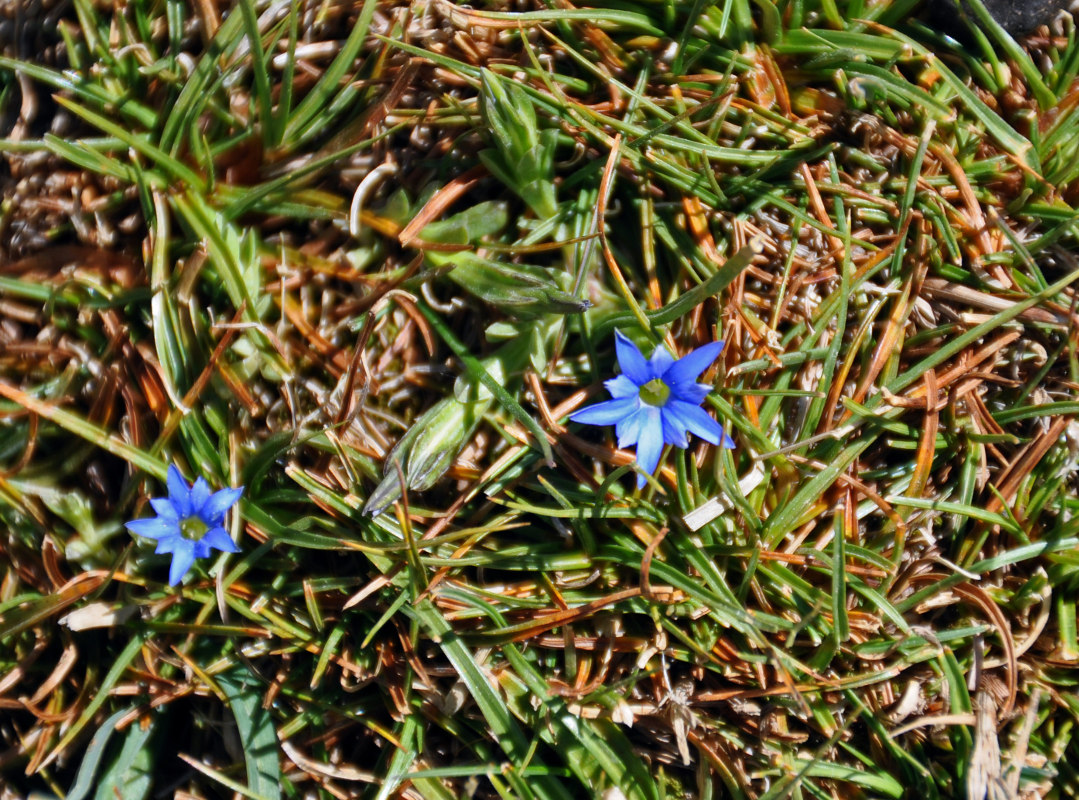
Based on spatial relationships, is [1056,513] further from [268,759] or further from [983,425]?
[268,759]

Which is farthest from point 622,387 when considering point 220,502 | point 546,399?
point 220,502

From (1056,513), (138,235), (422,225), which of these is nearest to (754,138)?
(422,225)

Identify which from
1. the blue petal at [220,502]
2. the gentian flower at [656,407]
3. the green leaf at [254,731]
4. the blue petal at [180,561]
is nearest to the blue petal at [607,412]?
→ the gentian flower at [656,407]

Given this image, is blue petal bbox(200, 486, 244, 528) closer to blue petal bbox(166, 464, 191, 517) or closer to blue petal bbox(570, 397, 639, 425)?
blue petal bbox(166, 464, 191, 517)

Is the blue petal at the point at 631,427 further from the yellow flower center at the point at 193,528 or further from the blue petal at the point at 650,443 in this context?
the yellow flower center at the point at 193,528

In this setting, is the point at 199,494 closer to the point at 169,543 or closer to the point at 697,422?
the point at 169,543
